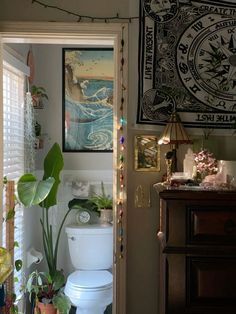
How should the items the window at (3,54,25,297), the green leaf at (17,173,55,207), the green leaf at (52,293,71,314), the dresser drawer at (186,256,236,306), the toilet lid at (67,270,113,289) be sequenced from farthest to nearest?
the toilet lid at (67,270,113,289) → the green leaf at (52,293,71,314) → the window at (3,54,25,297) → the green leaf at (17,173,55,207) → the dresser drawer at (186,256,236,306)

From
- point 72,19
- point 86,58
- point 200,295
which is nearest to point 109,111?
point 86,58

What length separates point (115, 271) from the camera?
86.0 inches

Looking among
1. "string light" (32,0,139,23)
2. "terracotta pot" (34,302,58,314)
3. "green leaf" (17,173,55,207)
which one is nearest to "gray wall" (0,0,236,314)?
"string light" (32,0,139,23)

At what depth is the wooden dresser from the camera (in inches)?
61.5

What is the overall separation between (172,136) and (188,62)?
1.53 ft

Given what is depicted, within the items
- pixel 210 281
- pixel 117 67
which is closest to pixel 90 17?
pixel 117 67

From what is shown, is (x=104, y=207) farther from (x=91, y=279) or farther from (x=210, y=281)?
(x=210, y=281)

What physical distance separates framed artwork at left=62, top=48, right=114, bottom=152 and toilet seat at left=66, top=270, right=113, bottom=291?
3.73 ft

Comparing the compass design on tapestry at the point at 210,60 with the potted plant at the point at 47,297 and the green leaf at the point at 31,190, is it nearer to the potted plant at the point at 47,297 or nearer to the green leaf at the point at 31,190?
the green leaf at the point at 31,190

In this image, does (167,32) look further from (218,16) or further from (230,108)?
(230,108)

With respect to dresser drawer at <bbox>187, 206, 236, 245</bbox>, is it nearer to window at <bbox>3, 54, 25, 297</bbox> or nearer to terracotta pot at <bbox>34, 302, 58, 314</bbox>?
window at <bbox>3, 54, 25, 297</bbox>

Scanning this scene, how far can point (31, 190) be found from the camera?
2.69 metres

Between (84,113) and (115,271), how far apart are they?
6.01 feet

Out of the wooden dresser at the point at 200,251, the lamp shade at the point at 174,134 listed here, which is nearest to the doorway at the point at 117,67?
the lamp shade at the point at 174,134
